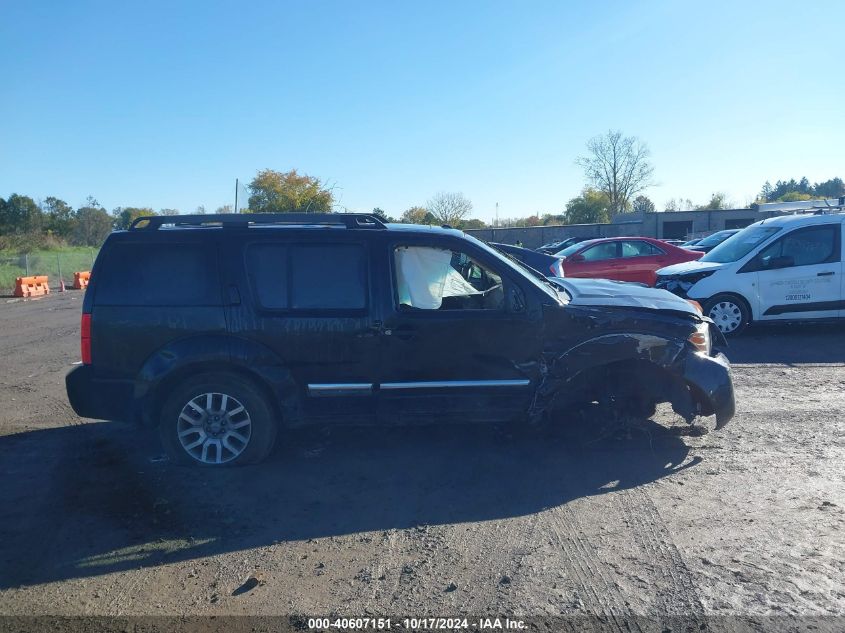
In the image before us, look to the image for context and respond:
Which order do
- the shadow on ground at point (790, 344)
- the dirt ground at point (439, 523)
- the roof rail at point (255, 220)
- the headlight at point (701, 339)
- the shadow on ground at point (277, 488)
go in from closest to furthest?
the dirt ground at point (439, 523) → the shadow on ground at point (277, 488) → the headlight at point (701, 339) → the roof rail at point (255, 220) → the shadow on ground at point (790, 344)

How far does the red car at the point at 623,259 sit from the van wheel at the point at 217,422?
38.8 ft

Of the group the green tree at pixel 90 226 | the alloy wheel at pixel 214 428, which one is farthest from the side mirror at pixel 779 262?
the green tree at pixel 90 226

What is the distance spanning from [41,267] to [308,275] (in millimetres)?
27469

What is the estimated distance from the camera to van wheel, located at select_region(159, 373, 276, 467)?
5.64 meters

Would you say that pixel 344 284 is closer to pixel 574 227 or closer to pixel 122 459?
pixel 122 459

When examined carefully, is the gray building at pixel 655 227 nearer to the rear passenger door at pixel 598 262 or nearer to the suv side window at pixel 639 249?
the suv side window at pixel 639 249

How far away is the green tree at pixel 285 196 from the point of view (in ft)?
53.8

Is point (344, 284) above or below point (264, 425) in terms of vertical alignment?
above

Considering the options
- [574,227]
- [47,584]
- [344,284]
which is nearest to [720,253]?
[344,284]

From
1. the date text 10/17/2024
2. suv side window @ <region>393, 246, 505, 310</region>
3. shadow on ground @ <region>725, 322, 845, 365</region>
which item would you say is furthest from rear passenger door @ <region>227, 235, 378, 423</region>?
shadow on ground @ <region>725, 322, 845, 365</region>

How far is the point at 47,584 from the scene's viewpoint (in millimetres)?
3963

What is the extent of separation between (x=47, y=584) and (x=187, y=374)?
2031 millimetres

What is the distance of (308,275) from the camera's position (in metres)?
5.73

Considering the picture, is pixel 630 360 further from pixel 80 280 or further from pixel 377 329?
pixel 80 280
